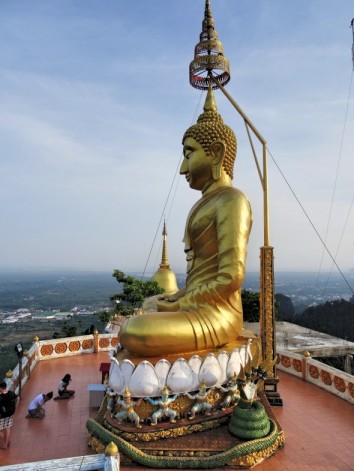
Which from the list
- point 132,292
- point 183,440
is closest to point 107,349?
point 132,292

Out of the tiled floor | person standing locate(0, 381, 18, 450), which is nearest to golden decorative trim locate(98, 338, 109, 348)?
the tiled floor

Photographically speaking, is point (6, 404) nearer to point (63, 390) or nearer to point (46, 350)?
point (63, 390)

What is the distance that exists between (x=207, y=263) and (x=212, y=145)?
2469mm

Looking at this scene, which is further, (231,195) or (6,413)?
(231,195)

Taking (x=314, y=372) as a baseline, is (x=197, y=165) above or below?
above

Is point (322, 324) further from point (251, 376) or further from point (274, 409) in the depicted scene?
point (251, 376)

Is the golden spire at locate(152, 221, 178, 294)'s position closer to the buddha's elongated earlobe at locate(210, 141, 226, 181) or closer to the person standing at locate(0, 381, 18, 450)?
the buddha's elongated earlobe at locate(210, 141, 226, 181)

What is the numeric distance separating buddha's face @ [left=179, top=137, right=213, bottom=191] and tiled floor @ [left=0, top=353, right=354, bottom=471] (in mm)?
4888

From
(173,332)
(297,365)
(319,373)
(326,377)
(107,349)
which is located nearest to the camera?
(173,332)

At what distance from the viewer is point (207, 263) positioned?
741cm

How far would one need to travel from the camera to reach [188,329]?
6211 millimetres

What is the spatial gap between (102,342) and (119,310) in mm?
4086

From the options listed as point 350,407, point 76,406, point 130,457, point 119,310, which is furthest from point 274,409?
point 119,310

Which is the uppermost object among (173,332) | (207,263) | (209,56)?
(209,56)
